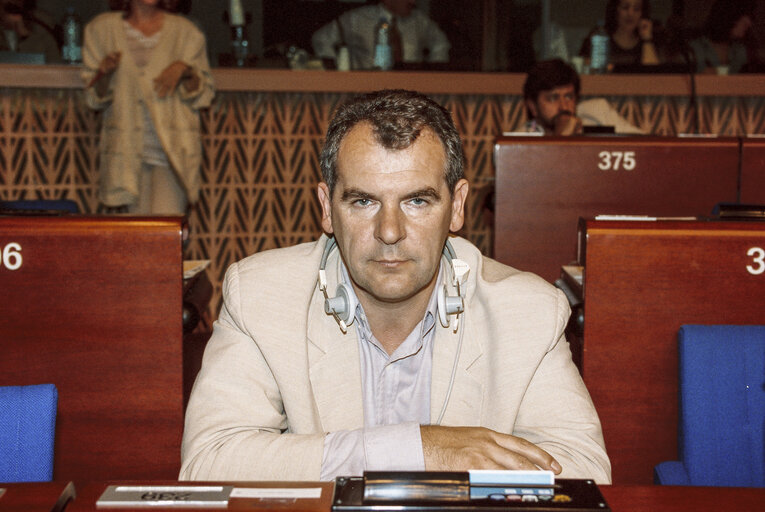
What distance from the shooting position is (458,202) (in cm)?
184

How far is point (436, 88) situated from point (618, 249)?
3.28 m

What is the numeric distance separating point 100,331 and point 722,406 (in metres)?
1.55

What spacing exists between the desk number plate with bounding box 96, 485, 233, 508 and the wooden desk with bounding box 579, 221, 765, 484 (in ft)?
4.35

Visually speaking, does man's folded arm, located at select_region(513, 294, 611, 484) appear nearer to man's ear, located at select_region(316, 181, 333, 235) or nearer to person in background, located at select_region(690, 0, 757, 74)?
man's ear, located at select_region(316, 181, 333, 235)

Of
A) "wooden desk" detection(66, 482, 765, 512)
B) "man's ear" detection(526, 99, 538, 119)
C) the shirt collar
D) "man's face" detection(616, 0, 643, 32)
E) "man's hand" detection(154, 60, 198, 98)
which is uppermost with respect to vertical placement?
"man's face" detection(616, 0, 643, 32)

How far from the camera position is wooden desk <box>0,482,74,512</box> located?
3.55 ft

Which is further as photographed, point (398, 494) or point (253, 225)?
point (253, 225)

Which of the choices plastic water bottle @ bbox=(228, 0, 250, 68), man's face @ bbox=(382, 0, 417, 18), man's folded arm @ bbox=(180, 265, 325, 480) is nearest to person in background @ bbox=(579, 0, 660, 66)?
man's face @ bbox=(382, 0, 417, 18)

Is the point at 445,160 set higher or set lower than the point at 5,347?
higher

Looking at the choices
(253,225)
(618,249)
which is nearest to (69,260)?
(618,249)

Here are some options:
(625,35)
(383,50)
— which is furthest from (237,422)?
(625,35)

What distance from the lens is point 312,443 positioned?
1457mm

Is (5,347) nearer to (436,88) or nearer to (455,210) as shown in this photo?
(455,210)

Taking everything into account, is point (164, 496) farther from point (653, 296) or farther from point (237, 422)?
point (653, 296)
